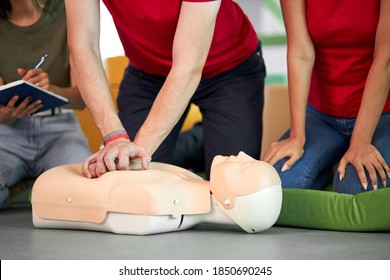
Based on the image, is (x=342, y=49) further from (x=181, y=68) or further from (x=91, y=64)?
(x=91, y=64)

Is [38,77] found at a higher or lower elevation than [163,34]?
lower

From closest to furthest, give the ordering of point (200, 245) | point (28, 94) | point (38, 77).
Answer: point (200, 245)
point (28, 94)
point (38, 77)

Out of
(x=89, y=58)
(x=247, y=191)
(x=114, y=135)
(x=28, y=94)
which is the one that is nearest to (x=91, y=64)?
(x=89, y=58)

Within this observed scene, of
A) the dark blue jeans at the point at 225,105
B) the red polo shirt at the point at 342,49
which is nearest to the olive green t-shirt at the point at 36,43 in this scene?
the dark blue jeans at the point at 225,105

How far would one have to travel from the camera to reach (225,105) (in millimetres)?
2393

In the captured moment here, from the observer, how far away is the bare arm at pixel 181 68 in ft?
6.34

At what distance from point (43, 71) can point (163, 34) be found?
0.65m

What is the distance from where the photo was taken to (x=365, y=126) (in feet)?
6.79

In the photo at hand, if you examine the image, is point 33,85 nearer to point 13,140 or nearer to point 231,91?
point 13,140

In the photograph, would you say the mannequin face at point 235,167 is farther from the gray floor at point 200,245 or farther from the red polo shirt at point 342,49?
the red polo shirt at point 342,49

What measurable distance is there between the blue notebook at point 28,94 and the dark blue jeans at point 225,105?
Answer: 0.26m

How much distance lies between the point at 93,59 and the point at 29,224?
0.52 meters

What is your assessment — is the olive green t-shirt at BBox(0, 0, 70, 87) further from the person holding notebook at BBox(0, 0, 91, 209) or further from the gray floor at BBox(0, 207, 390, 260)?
the gray floor at BBox(0, 207, 390, 260)
